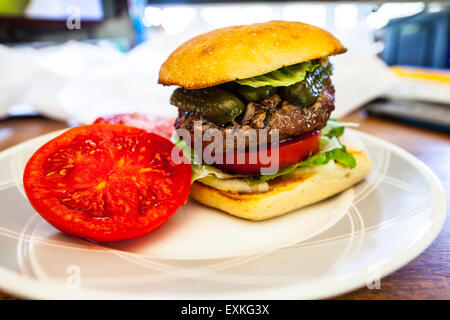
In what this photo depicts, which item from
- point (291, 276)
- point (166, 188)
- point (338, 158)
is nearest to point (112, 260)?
point (166, 188)

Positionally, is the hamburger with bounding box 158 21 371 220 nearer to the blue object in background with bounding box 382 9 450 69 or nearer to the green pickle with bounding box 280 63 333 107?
the green pickle with bounding box 280 63 333 107

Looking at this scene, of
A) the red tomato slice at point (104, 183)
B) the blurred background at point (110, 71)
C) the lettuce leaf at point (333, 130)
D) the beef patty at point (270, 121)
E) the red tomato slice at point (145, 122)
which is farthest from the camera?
the blurred background at point (110, 71)

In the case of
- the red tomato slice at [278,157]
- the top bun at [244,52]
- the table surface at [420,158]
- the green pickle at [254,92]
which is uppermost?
the top bun at [244,52]

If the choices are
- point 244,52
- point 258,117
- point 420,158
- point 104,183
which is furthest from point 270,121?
point 420,158

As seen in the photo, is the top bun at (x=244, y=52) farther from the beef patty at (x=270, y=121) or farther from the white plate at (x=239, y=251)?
the white plate at (x=239, y=251)

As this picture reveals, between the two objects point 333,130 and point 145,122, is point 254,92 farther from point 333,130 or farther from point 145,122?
point 145,122

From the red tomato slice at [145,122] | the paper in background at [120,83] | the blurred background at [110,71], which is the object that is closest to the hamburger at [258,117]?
the red tomato slice at [145,122]

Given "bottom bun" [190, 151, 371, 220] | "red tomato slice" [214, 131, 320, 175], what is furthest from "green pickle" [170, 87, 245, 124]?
"bottom bun" [190, 151, 371, 220]
